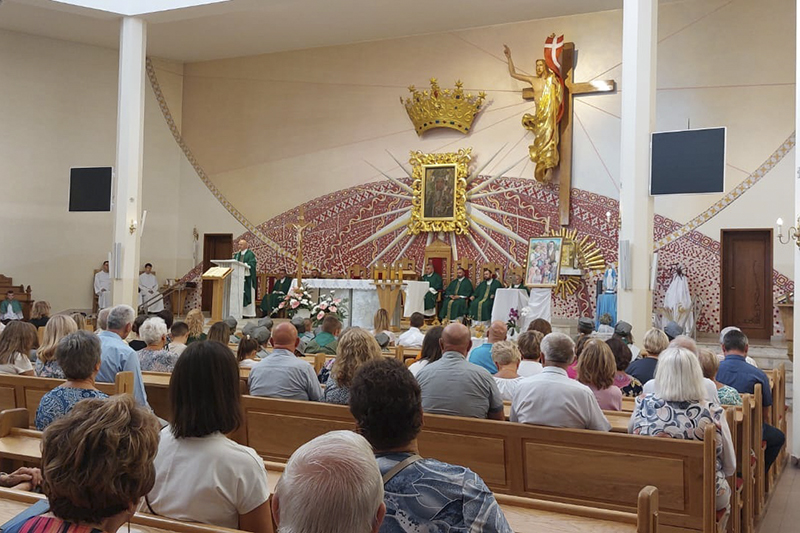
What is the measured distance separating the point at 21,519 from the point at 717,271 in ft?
38.9

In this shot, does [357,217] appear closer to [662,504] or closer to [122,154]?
[122,154]

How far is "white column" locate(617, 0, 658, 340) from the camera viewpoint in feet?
30.1

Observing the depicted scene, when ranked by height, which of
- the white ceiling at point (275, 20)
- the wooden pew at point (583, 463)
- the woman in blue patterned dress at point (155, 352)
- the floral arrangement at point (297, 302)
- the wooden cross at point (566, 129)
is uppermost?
the white ceiling at point (275, 20)

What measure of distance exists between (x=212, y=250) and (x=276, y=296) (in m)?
3.24

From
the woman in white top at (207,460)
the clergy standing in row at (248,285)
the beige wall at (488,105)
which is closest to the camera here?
the woman in white top at (207,460)

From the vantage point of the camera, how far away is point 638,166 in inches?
364

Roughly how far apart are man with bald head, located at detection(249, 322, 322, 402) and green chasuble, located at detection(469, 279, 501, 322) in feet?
27.3

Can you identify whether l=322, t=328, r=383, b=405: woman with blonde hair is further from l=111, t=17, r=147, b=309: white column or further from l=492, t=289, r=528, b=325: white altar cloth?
l=111, t=17, r=147, b=309: white column

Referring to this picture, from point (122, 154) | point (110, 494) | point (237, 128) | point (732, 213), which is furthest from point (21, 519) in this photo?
point (237, 128)

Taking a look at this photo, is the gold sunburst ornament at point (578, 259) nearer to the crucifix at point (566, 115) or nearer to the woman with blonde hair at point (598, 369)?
the crucifix at point (566, 115)

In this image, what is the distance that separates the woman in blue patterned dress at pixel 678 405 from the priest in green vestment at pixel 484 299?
9.10 metres

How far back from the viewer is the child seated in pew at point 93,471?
1496 mm

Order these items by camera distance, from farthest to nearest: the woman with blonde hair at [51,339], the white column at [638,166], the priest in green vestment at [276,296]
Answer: the priest in green vestment at [276,296]
the white column at [638,166]
the woman with blonde hair at [51,339]

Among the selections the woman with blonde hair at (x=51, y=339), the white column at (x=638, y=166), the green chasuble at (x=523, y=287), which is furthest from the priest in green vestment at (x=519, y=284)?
the woman with blonde hair at (x=51, y=339)
